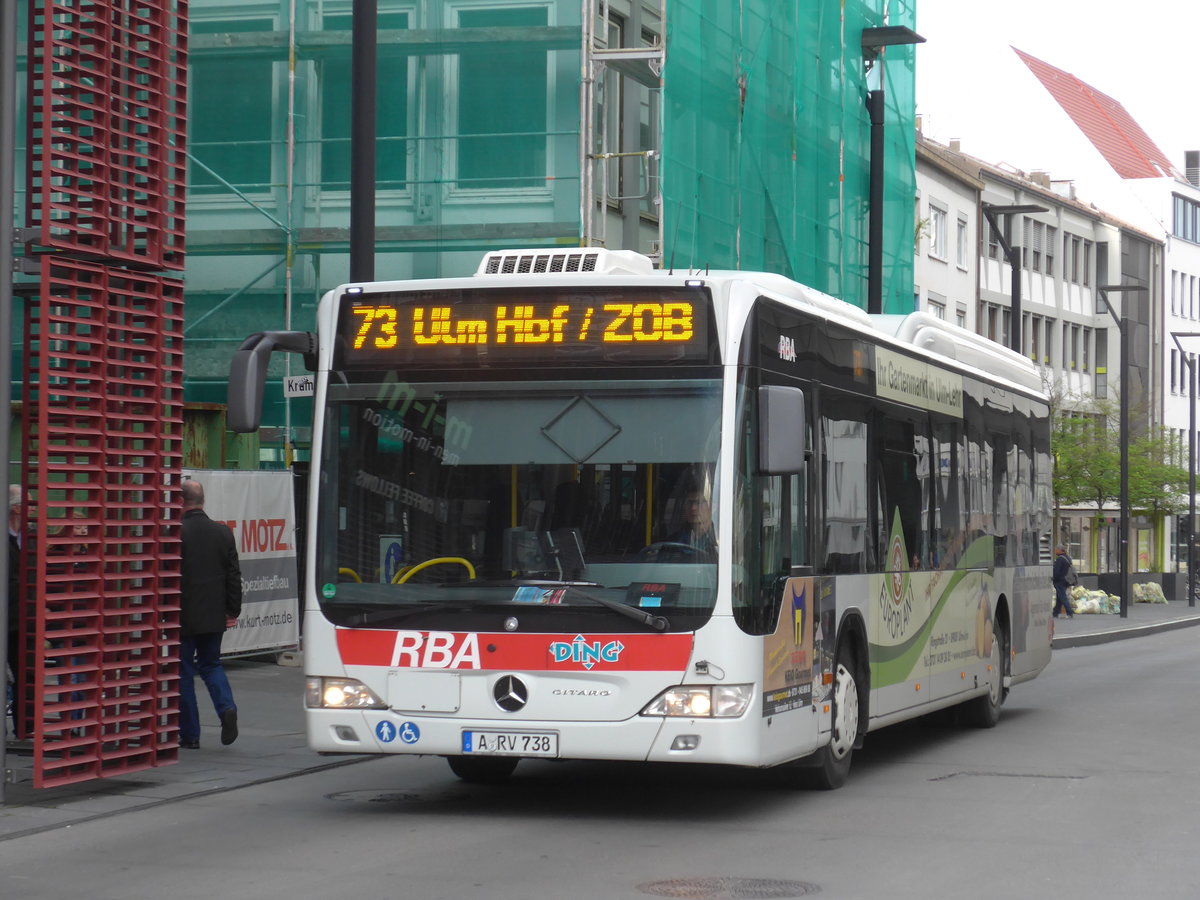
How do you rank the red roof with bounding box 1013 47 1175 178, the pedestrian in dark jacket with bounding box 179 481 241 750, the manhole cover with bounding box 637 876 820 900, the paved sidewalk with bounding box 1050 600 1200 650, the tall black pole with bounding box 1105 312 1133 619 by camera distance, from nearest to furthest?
the manhole cover with bounding box 637 876 820 900 → the pedestrian in dark jacket with bounding box 179 481 241 750 → the paved sidewalk with bounding box 1050 600 1200 650 → the tall black pole with bounding box 1105 312 1133 619 → the red roof with bounding box 1013 47 1175 178

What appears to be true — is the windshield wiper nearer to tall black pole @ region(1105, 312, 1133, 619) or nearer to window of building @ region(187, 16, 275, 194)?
window of building @ region(187, 16, 275, 194)

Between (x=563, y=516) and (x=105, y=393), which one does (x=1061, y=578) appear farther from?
(x=563, y=516)

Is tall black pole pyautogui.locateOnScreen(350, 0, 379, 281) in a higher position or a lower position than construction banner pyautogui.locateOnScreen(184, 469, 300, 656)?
higher

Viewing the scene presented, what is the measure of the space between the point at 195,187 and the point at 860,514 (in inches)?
603

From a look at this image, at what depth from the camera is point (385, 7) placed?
84.8 ft

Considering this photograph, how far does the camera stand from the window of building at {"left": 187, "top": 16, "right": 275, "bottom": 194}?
1013 inches

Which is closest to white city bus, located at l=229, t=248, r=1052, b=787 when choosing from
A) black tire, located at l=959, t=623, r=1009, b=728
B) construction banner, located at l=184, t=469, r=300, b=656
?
black tire, located at l=959, t=623, r=1009, b=728

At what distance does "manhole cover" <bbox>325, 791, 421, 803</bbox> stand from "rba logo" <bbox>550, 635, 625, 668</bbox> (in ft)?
6.06

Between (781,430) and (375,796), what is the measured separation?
11.3ft

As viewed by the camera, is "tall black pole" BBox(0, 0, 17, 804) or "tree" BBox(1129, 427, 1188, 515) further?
"tree" BBox(1129, 427, 1188, 515)

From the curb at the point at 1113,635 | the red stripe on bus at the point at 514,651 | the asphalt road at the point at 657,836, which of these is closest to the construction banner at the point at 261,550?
the asphalt road at the point at 657,836

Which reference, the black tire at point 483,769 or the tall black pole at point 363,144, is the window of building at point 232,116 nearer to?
the tall black pole at point 363,144

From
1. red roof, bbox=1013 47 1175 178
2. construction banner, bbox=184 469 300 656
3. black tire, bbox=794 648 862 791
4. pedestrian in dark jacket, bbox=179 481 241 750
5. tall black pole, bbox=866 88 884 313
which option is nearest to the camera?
black tire, bbox=794 648 862 791

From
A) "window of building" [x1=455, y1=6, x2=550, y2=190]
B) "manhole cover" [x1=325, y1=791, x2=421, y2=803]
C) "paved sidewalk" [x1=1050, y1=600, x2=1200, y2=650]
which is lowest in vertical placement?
"paved sidewalk" [x1=1050, y1=600, x2=1200, y2=650]
